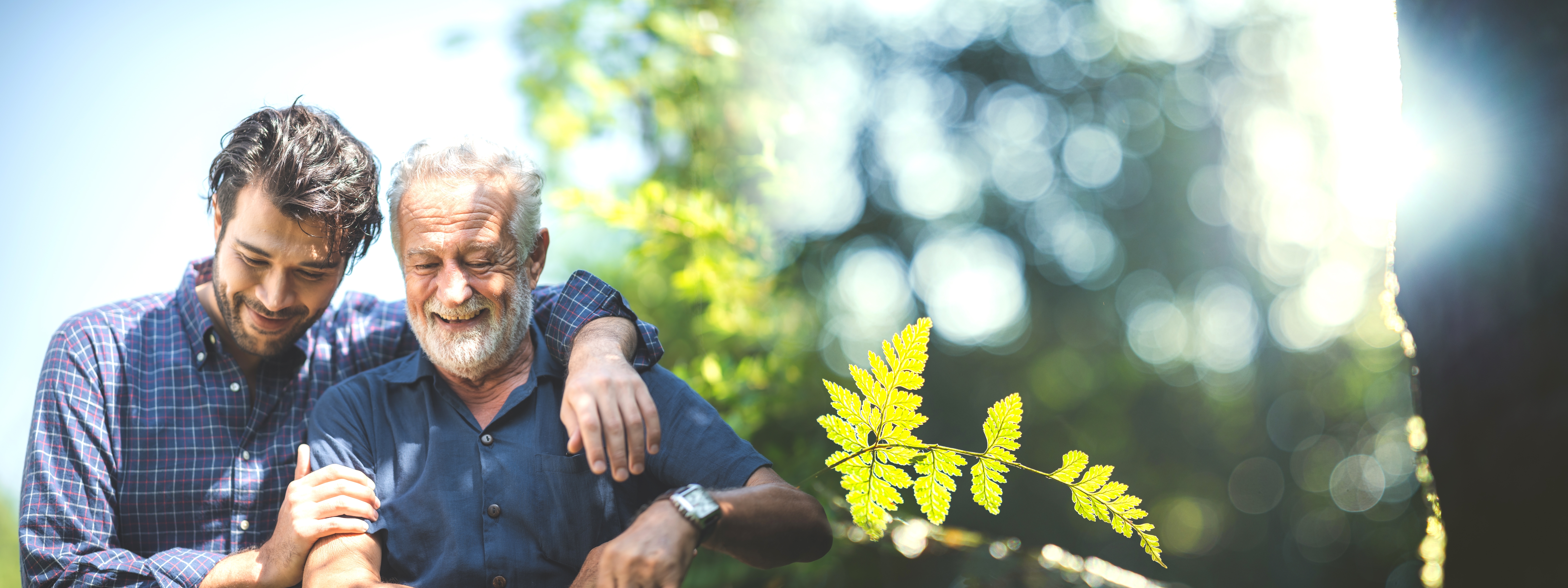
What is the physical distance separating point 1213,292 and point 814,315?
8329 mm

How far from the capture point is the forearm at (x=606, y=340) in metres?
1.66

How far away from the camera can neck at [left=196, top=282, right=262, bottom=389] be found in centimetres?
206

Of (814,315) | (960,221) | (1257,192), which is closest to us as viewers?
(814,315)

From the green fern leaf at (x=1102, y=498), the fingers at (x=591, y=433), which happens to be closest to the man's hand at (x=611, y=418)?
the fingers at (x=591, y=433)

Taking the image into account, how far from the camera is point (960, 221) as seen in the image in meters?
8.39

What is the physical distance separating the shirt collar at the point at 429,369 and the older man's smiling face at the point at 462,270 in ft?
0.20

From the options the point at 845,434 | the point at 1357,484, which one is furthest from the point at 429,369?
the point at 1357,484

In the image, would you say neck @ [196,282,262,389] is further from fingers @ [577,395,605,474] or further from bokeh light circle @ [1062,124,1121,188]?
bokeh light circle @ [1062,124,1121,188]

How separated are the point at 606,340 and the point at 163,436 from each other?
121 centimetres

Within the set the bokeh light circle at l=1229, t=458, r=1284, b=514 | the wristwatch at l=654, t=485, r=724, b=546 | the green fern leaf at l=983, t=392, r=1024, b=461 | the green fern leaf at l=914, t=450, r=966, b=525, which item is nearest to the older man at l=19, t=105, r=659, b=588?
the wristwatch at l=654, t=485, r=724, b=546

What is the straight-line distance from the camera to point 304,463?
166 centimetres

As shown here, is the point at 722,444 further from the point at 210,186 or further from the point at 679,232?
the point at 210,186

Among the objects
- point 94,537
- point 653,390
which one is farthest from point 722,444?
point 94,537

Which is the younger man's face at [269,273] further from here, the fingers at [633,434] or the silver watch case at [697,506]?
the silver watch case at [697,506]
